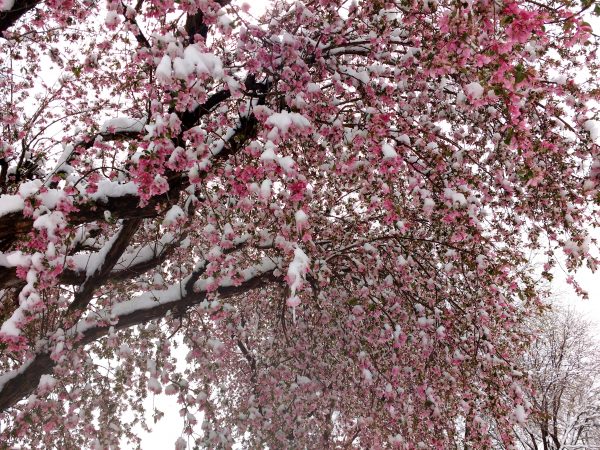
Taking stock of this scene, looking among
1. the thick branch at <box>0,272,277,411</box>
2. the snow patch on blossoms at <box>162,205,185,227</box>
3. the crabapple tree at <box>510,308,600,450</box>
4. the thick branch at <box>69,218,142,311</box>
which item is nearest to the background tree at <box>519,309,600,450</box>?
the crabapple tree at <box>510,308,600,450</box>

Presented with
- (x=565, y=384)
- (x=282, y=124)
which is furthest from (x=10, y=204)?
(x=565, y=384)

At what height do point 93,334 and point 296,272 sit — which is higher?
point 93,334

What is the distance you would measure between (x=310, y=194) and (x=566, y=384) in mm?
16715

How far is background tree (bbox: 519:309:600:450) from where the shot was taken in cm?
1522

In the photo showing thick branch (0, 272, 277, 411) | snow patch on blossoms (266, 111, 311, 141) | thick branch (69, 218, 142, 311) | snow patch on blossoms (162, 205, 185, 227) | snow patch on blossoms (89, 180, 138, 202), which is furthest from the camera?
thick branch (0, 272, 277, 411)

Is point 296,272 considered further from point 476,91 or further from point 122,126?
point 122,126

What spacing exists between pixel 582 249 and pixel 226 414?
10792 millimetres

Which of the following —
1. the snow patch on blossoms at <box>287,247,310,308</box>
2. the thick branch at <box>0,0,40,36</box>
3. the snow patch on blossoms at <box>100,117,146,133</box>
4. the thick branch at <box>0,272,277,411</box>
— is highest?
the thick branch at <box>0,0,40,36</box>

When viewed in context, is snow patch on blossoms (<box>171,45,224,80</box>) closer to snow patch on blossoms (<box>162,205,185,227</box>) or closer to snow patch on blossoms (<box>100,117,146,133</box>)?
snow patch on blossoms (<box>162,205,185,227</box>)

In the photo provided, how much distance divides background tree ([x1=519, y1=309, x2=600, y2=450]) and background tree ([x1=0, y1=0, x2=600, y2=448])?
448 inches

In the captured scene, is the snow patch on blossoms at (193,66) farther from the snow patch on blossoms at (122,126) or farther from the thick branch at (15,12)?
the thick branch at (15,12)

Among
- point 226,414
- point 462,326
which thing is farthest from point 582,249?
point 226,414

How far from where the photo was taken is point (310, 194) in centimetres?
375

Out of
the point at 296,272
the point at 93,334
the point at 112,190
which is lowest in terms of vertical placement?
the point at 296,272
